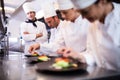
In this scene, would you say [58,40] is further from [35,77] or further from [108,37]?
[35,77]

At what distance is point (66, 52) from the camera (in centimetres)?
121

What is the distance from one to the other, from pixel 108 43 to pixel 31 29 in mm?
2325

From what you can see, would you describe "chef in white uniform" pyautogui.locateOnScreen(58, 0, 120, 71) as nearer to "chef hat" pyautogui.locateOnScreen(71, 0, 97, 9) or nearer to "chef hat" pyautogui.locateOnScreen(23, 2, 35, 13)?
"chef hat" pyautogui.locateOnScreen(71, 0, 97, 9)

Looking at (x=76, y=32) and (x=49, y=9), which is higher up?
(x=49, y=9)

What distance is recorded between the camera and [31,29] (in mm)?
3359

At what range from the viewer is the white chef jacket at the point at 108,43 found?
112 centimetres

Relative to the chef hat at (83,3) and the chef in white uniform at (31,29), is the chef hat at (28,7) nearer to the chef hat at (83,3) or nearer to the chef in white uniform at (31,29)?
the chef in white uniform at (31,29)

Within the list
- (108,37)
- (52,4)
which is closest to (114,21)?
(108,37)

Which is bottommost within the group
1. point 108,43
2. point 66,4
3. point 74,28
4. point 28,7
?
point 108,43

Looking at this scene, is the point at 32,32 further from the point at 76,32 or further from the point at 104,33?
the point at 104,33

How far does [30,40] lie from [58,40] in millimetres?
918

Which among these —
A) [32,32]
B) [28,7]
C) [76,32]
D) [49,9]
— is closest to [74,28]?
[76,32]

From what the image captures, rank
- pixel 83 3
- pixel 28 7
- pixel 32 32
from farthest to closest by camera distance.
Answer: pixel 32 32 < pixel 28 7 < pixel 83 3

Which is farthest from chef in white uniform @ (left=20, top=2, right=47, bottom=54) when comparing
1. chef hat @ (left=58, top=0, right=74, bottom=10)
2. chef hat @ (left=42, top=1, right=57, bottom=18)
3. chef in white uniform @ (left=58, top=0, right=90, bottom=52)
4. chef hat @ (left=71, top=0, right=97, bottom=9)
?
chef hat @ (left=71, top=0, right=97, bottom=9)
